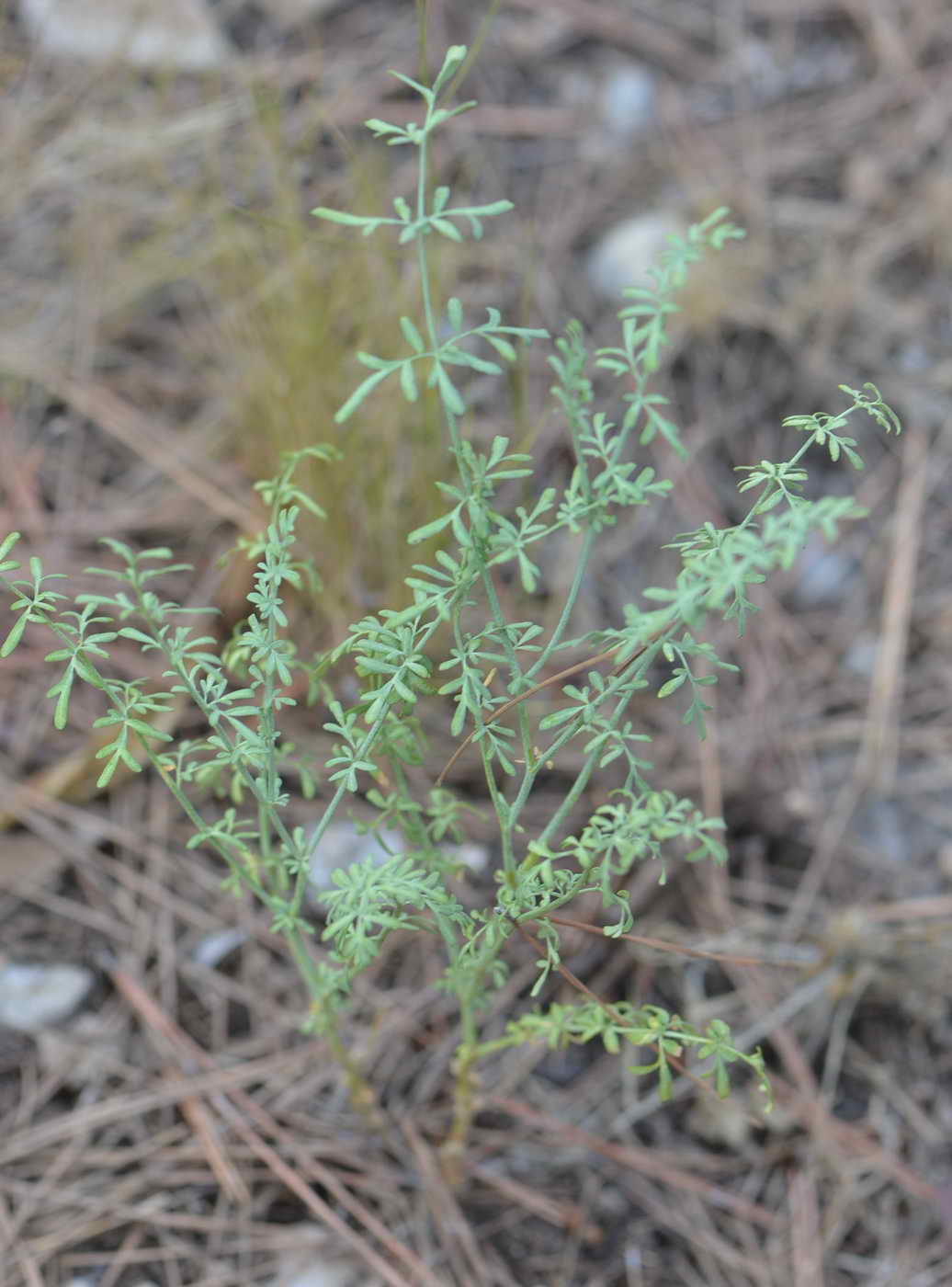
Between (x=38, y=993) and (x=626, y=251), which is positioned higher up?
(x=626, y=251)

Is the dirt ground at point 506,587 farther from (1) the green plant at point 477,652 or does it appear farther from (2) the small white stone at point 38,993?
(1) the green plant at point 477,652

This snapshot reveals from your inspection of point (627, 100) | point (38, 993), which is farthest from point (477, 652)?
point (627, 100)

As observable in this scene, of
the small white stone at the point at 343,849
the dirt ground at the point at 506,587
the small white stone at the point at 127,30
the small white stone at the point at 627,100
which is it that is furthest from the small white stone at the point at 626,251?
the small white stone at the point at 343,849

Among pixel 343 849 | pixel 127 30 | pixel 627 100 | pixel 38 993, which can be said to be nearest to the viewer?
pixel 38 993

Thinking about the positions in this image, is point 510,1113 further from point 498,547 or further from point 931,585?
point 931,585

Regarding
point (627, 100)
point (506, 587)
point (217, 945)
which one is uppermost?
point (627, 100)

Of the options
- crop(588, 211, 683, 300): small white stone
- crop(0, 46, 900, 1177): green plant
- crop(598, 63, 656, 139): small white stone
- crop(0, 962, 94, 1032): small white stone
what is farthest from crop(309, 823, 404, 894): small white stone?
crop(598, 63, 656, 139): small white stone

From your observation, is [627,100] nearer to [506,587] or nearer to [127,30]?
[127,30]
